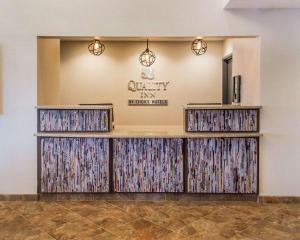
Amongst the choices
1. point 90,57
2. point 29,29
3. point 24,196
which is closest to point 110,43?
point 90,57

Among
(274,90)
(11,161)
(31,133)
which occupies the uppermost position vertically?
(274,90)

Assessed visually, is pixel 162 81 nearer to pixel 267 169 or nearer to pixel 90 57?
pixel 90 57

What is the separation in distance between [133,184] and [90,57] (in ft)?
12.1

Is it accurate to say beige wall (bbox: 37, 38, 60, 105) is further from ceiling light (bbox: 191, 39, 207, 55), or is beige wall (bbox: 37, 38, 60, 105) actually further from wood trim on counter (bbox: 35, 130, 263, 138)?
ceiling light (bbox: 191, 39, 207, 55)

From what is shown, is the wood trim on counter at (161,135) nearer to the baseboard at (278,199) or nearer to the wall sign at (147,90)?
the baseboard at (278,199)

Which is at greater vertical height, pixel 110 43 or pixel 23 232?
pixel 110 43

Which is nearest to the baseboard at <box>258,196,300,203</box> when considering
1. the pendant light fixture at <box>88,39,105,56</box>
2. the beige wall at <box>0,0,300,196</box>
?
the beige wall at <box>0,0,300,196</box>

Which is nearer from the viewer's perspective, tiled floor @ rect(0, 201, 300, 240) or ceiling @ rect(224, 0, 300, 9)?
tiled floor @ rect(0, 201, 300, 240)

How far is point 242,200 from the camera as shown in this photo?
4211mm

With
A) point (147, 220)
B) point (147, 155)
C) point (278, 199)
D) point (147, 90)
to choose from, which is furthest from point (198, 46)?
point (147, 220)

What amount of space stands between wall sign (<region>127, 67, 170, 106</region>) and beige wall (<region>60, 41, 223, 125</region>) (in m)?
0.07

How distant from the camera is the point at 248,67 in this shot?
4508mm

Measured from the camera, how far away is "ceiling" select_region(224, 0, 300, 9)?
3729 millimetres

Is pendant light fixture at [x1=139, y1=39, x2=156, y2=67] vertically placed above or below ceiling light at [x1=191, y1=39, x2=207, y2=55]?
below
